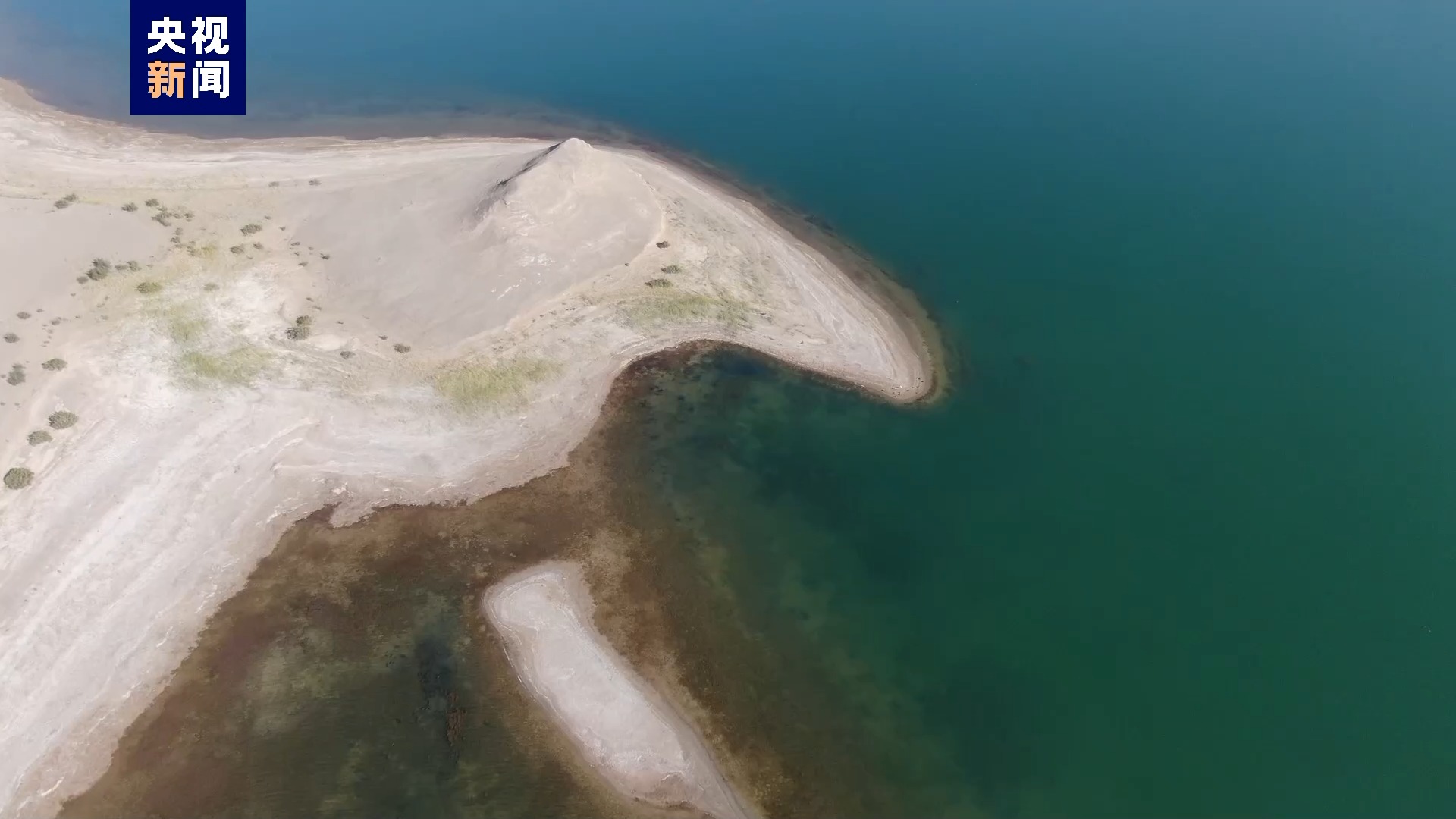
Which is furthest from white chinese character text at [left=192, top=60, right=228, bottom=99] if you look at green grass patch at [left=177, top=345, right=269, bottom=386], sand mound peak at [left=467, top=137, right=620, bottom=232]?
green grass patch at [left=177, top=345, right=269, bottom=386]

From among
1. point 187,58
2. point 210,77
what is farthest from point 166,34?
point 210,77

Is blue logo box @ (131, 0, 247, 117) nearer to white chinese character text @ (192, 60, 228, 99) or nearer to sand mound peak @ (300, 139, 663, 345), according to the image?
white chinese character text @ (192, 60, 228, 99)

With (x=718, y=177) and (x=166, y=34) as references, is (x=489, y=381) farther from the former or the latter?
(x=166, y=34)

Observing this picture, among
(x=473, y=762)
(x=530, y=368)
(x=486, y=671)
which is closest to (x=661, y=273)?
(x=530, y=368)

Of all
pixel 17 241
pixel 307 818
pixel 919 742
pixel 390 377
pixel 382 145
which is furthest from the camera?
pixel 382 145

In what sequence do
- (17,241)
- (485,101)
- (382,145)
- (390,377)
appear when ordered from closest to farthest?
(390,377) → (17,241) → (382,145) → (485,101)

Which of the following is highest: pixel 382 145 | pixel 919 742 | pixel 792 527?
pixel 382 145

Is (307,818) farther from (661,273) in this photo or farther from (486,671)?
(661,273)
